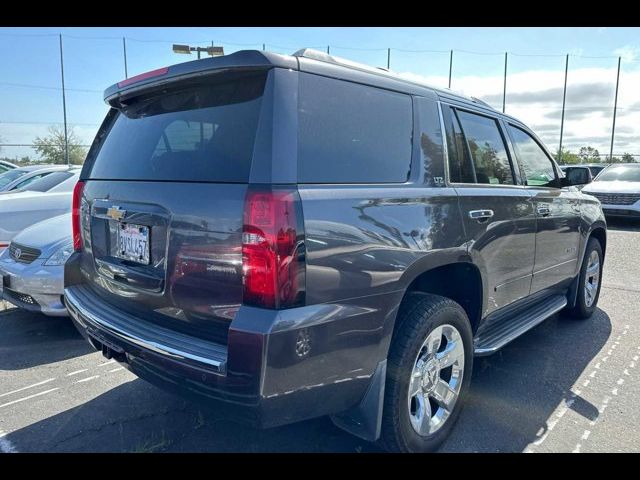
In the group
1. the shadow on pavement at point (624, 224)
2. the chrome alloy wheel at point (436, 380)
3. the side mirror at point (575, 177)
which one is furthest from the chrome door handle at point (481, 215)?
the shadow on pavement at point (624, 224)

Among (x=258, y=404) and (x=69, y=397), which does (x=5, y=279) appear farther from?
(x=258, y=404)

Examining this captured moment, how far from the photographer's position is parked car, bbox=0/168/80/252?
557 centimetres

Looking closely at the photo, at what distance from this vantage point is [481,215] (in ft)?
9.27

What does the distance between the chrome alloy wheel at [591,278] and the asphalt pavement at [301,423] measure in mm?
526

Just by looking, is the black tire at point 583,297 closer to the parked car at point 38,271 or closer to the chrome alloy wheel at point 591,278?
the chrome alloy wheel at point 591,278

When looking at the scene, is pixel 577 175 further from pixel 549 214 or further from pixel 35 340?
pixel 35 340

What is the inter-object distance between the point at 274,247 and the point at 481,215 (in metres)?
1.59

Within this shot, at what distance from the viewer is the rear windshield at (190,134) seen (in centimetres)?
196

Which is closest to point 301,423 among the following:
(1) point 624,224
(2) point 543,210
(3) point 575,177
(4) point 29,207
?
(2) point 543,210

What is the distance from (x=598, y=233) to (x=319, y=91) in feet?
13.8

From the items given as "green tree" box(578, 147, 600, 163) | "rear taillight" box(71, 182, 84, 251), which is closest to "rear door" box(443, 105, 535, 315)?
"rear taillight" box(71, 182, 84, 251)

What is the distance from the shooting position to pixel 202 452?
8.28 feet
